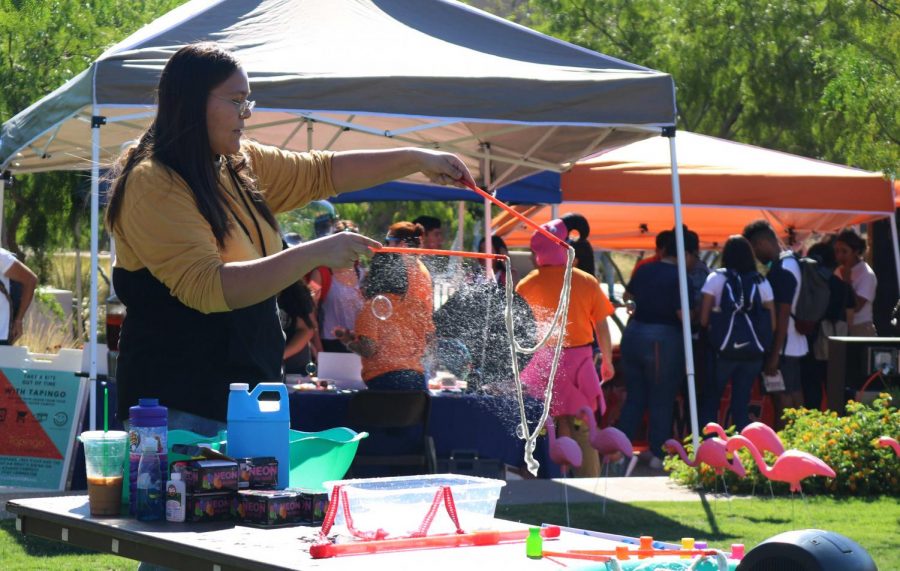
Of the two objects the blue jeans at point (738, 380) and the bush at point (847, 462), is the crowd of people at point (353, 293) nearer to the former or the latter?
the blue jeans at point (738, 380)

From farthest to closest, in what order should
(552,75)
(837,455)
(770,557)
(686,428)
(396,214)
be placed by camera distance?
(396,214) < (686,428) < (837,455) < (552,75) < (770,557)

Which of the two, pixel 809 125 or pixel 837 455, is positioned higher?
pixel 809 125

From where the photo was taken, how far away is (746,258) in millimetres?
9617

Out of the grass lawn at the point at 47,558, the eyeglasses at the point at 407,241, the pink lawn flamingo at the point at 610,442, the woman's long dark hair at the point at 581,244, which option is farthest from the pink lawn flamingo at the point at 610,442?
the grass lawn at the point at 47,558

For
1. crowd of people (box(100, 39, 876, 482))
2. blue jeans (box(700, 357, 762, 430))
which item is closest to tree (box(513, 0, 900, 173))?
crowd of people (box(100, 39, 876, 482))

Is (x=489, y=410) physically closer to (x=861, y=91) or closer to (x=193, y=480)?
(x=861, y=91)

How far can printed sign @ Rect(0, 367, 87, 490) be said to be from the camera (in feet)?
25.2

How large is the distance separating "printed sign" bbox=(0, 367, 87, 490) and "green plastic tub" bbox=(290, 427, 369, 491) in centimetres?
454

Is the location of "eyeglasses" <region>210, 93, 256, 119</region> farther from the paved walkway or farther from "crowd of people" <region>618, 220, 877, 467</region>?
"crowd of people" <region>618, 220, 877, 467</region>

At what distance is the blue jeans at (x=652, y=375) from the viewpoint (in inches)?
379

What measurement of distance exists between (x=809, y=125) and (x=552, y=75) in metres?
13.6

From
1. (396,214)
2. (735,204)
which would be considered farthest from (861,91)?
(396,214)

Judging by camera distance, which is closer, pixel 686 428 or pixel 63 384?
pixel 63 384

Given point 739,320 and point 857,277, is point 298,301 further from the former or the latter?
point 857,277
